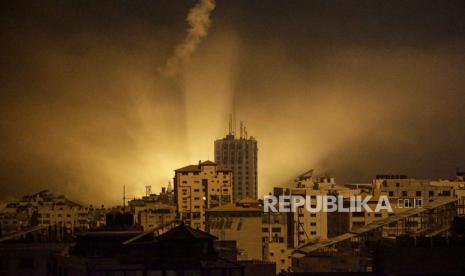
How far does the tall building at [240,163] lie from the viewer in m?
29.3

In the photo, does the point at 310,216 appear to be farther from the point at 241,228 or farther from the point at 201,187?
the point at 201,187

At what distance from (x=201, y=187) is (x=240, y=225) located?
5601 millimetres

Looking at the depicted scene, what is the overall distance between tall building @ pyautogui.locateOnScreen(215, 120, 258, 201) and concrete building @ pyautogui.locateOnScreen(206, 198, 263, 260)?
4417mm

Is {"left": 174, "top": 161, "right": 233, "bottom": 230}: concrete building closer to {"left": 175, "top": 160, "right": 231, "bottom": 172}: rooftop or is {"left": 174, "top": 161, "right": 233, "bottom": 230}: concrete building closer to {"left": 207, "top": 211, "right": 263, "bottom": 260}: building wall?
{"left": 175, "top": 160, "right": 231, "bottom": 172}: rooftop

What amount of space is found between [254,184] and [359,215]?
662 centimetres

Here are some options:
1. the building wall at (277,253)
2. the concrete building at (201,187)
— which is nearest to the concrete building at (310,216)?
the building wall at (277,253)

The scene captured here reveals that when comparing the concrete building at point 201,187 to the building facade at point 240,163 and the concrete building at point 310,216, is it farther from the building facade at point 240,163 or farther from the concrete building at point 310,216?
the concrete building at point 310,216

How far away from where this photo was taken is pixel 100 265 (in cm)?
1132

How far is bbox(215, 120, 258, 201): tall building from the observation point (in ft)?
96.3

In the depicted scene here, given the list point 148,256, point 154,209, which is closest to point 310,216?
point 154,209

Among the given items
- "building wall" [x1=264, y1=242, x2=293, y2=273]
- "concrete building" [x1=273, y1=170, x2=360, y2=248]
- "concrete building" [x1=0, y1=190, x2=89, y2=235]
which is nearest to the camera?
"building wall" [x1=264, y1=242, x2=293, y2=273]

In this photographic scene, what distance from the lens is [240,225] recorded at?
23.5 m

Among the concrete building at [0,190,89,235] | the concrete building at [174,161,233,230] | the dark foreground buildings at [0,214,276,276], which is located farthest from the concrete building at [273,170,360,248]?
the dark foreground buildings at [0,214,276,276]

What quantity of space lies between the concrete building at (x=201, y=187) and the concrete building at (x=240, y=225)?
2.98 meters
